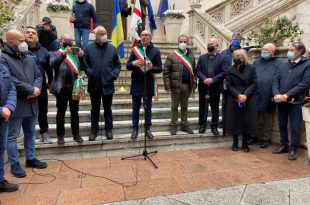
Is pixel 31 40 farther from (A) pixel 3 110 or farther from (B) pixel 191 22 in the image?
(B) pixel 191 22

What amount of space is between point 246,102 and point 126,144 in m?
2.38

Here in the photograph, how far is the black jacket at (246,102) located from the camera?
496 centimetres

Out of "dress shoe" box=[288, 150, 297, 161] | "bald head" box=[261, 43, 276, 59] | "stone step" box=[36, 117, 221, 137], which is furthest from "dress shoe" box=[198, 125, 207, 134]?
"bald head" box=[261, 43, 276, 59]

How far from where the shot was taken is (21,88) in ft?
12.3

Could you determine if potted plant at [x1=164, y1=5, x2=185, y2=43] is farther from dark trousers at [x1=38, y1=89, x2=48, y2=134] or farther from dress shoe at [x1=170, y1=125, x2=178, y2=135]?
dark trousers at [x1=38, y1=89, x2=48, y2=134]

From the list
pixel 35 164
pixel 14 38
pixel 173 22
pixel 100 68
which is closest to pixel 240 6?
pixel 173 22

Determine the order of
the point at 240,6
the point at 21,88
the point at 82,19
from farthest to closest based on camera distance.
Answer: the point at 240,6
the point at 82,19
the point at 21,88

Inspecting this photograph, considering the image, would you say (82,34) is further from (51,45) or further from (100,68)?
(100,68)

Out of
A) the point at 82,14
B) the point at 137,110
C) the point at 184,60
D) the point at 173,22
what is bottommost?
the point at 137,110

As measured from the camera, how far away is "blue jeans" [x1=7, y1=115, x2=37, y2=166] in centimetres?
373

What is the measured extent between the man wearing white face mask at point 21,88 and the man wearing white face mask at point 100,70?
3.02 feet

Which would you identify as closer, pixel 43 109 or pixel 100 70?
pixel 43 109

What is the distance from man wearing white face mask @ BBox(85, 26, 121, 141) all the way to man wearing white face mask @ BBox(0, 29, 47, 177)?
0.92 meters

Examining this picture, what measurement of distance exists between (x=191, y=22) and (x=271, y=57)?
4854 mm
